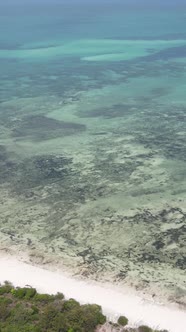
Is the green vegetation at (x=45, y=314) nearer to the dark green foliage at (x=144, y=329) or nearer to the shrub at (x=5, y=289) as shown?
the shrub at (x=5, y=289)

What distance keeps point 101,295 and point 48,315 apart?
2682 millimetres

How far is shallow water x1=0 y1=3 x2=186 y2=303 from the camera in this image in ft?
68.1

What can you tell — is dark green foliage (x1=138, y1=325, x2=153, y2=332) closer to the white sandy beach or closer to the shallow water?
the white sandy beach

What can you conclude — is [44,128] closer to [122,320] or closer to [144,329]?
[122,320]

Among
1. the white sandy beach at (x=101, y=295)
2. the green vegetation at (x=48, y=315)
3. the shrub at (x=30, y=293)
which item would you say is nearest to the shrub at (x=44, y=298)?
the green vegetation at (x=48, y=315)

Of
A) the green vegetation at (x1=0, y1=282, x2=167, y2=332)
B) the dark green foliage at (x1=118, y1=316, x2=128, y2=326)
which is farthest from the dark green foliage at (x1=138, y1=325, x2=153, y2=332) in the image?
the dark green foliage at (x1=118, y1=316, x2=128, y2=326)

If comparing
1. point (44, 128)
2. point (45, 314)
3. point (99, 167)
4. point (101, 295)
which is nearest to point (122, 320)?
point (101, 295)

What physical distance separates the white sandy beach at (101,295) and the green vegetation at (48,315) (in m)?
0.58

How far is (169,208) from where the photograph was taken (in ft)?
81.0

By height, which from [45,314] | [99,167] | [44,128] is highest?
[44,128]

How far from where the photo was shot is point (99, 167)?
3064 centimetres

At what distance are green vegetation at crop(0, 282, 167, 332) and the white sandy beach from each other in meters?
0.58

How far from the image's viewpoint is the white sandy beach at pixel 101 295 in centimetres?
1628

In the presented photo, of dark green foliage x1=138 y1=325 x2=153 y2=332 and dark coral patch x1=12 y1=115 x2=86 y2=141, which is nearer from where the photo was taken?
dark green foliage x1=138 y1=325 x2=153 y2=332
